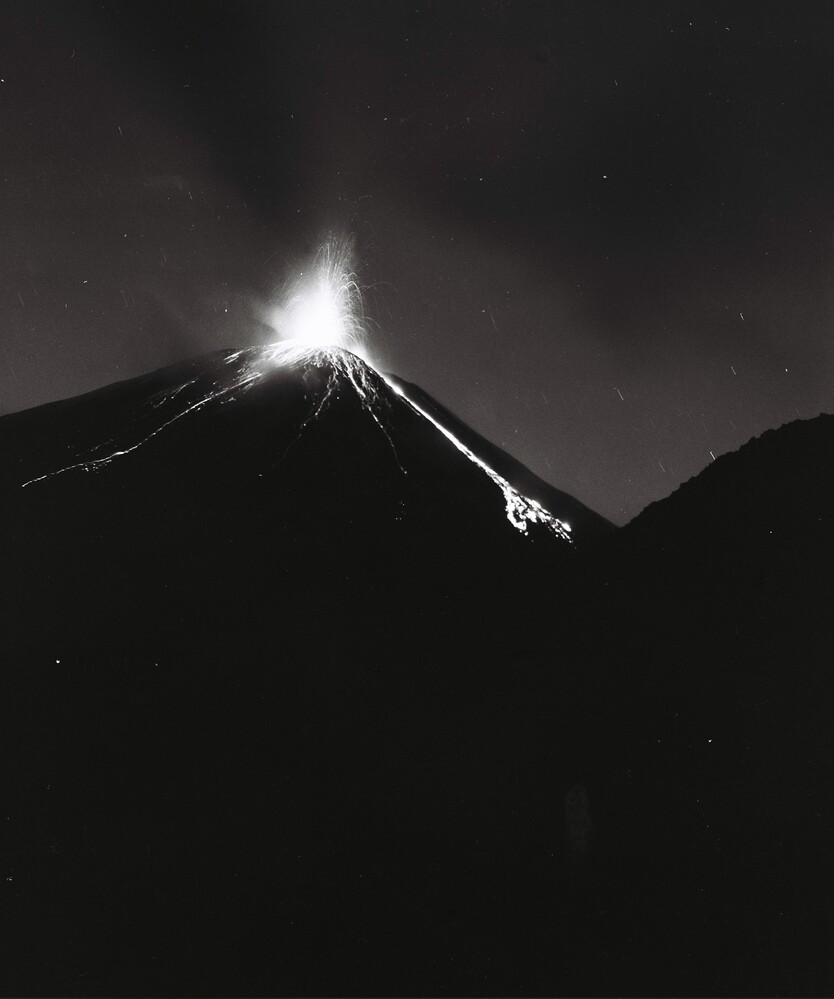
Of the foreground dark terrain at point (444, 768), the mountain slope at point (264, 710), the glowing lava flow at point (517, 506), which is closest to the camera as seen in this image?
the foreground dark terrain at point (444, 768)

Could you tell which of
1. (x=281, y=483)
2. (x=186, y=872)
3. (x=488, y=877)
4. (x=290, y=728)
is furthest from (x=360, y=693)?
(x=281, y=483)

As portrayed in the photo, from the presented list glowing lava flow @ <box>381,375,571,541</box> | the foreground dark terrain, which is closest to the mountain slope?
the foreground dark terrain

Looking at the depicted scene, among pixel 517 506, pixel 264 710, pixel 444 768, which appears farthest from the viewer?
pixel 517 506

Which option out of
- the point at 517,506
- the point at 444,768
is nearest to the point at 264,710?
the point at 444,768

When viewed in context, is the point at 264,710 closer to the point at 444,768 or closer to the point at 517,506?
the point at 444,768

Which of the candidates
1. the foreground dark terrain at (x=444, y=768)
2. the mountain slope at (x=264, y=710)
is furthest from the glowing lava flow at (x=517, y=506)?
the foreground dark terrain at (x=444, y=768)

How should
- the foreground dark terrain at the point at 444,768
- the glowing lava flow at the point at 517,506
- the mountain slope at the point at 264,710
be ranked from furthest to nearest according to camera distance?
the glowing lava flow at the point at 517,506
the mountain slope at the point at 264,710
the foreground dark terrain at the point at 444,768

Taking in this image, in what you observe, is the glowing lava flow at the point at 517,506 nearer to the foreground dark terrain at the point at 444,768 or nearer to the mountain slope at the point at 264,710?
the mountain slope at the point at 264,710

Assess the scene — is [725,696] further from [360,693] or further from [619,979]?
[360,693]

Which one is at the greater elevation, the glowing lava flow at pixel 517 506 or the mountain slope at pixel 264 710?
the glowing lava flow at pixel 517 506
